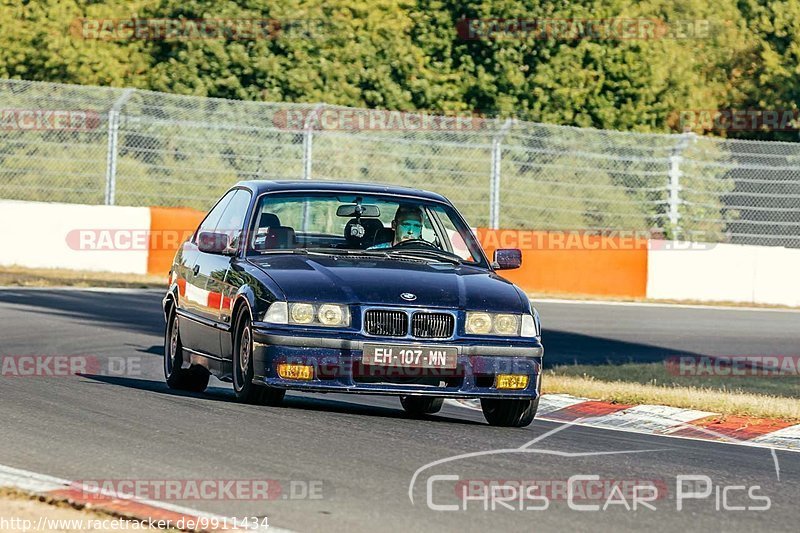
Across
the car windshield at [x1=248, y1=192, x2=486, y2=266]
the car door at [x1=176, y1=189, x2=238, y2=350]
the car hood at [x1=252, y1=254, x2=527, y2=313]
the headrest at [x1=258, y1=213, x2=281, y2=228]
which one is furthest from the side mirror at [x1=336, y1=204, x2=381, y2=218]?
the car door at [x1=176, y1=189, x2=238, y2=350]

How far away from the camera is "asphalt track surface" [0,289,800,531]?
263 inches

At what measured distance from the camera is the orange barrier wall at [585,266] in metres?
25.6

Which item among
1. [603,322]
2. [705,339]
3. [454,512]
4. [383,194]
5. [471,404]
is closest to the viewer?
[454,512]

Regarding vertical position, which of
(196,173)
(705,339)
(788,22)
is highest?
(788,22)

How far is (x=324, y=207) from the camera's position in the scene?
37.6ft

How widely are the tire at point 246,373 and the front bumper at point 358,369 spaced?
0.17 metres

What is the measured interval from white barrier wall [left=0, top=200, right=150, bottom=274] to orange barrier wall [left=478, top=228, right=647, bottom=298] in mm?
5731

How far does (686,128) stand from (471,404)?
26.6 meters

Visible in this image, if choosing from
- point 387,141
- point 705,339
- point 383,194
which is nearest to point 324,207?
point 383,194

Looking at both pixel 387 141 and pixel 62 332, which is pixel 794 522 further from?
pixel 387 141

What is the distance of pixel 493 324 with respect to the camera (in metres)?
9.78

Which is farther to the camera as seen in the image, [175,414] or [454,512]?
[175,414]

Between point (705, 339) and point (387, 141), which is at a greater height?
point (387, 141)

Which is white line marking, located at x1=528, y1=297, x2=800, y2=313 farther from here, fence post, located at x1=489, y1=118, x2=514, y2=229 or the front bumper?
the front bumper
